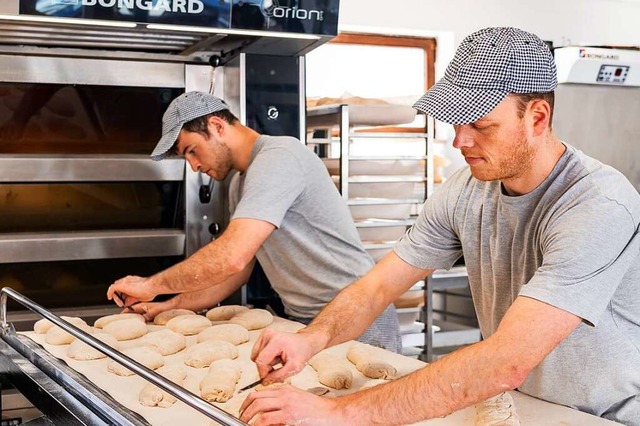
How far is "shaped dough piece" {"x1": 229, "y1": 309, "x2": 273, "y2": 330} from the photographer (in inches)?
99.0

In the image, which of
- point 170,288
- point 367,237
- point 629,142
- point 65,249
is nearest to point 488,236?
point 170,288

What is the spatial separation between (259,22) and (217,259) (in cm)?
79

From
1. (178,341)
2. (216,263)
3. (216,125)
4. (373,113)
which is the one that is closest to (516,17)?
(373,113)

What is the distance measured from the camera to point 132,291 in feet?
8.39

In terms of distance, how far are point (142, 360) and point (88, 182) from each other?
3.37 feet

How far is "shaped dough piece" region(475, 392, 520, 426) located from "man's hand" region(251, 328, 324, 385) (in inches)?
16.0

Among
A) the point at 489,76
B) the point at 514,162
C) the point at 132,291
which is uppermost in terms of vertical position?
the point at 489,76

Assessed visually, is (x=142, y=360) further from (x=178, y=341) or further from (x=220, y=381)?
(x=220, y=381)

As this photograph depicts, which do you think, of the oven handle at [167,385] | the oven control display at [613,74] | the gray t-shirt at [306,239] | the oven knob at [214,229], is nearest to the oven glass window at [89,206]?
the oven knob at [214,229]

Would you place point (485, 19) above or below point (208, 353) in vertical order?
above

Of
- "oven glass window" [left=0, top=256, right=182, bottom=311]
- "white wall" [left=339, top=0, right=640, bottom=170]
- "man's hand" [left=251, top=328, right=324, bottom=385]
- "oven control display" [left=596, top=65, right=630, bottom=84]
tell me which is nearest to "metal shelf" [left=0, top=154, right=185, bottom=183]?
"oven glass window" [left=0, top=256, right=182, bottom=311]

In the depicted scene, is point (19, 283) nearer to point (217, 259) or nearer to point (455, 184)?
point (217, 259)

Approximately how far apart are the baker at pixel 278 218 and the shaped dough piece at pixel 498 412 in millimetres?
1043

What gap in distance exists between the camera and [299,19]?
2.63 m
